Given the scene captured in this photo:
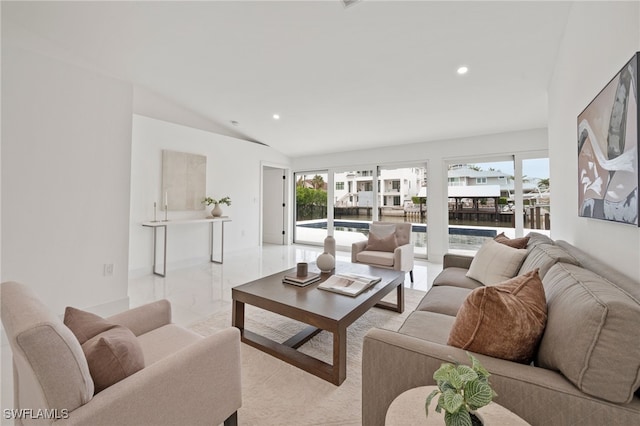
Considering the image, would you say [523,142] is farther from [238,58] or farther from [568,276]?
[238,58]

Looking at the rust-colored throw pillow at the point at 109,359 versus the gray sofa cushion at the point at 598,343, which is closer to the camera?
the gray sofa cushion at the point at 598,343

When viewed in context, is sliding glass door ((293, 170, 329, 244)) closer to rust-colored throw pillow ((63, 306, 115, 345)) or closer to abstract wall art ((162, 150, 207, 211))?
abstract wall art ((162, 150, 207, 211))

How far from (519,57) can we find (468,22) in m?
0.83

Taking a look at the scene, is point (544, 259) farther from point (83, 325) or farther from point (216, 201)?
point (216, 201)

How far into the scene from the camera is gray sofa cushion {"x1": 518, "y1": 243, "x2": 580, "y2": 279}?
1.46m

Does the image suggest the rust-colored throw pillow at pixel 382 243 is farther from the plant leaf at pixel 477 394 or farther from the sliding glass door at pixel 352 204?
the plant leaf at pixel 477 394

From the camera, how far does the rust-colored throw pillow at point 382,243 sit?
3.72m

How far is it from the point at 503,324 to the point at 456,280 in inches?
55.4

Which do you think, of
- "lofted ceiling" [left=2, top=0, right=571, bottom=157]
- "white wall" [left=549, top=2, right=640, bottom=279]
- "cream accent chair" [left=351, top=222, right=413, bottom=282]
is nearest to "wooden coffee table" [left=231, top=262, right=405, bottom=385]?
"cream accent chair" [left=351, top=222, right=413, bottom=282]

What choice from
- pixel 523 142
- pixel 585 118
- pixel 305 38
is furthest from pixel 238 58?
pixel 523 142

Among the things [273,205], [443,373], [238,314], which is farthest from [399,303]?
[273,205]

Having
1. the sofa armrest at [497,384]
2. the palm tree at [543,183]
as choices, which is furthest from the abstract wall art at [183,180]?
the palm tree at [543,183]

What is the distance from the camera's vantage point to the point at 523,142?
168 inches

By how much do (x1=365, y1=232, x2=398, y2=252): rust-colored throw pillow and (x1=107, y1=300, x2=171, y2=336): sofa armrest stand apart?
276 cm
